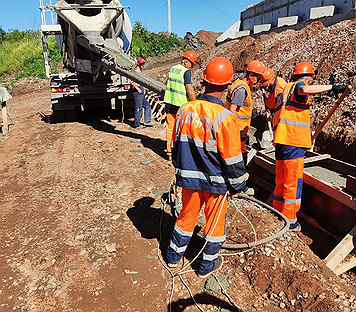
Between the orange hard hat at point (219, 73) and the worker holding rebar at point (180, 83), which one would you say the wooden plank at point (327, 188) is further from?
the orange hard hat at point (219, 73)

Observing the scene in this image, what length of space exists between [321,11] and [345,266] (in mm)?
8293

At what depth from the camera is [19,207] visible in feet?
17.5

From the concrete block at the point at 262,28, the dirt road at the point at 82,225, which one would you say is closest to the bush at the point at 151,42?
the concrete block at the point at 262,28

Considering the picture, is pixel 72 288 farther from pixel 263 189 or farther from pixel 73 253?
pixel 263 189

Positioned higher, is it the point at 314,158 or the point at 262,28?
the point at 262,28

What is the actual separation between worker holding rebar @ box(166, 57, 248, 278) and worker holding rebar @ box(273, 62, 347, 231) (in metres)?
1.30

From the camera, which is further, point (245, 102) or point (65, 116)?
point (65, 116)

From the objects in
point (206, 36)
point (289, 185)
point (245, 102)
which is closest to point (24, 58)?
point (206, 36)

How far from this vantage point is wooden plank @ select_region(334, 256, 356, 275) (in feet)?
12.8

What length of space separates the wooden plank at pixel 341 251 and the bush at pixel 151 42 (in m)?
22.7

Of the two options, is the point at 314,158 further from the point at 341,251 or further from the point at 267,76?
the point at 341,251

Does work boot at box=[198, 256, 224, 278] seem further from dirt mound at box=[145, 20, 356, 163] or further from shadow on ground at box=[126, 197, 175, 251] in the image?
dirt mound at box=[145, 20, 356, 163]

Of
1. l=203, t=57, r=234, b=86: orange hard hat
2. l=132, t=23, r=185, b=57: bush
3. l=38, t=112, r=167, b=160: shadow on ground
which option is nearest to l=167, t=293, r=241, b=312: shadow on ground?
l=203, t=57, r=234, b=86: orange hard hat

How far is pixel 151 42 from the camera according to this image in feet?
87.1
